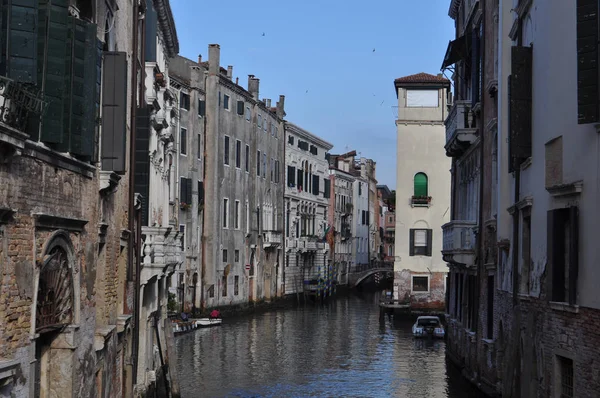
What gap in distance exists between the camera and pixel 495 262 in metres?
20.0

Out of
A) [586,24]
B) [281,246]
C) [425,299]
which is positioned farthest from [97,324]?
[281,246]

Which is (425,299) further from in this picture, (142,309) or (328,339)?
(142,309)

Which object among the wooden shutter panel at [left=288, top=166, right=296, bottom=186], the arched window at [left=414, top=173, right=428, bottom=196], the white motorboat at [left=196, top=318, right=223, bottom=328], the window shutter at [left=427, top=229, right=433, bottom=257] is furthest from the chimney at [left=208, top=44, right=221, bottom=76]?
the wooden shutter panel at [left=288, top=166, right=296, bottom=186]

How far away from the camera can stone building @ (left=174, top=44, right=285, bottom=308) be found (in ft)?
143

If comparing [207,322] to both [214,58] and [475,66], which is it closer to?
[214,58]

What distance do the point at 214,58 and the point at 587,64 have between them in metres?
37.2

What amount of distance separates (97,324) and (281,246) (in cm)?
4623

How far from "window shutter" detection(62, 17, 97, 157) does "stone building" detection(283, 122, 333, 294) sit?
1949 inches

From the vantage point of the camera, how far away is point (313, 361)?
31.2m

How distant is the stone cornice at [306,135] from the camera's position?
6162 cm

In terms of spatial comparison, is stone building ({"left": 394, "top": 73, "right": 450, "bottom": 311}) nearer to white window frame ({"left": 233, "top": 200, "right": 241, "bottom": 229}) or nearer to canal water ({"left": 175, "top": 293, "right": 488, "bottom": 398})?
canal water ({"left": 175, "top": 293, "right": 488, "bottom": 398})

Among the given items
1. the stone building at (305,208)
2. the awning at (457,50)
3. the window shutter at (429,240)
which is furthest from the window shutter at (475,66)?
the stone building at (305,208)

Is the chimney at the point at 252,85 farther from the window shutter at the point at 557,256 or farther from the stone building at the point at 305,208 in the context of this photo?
the window shutter at the point at 557,256

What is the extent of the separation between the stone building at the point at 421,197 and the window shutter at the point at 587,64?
36375 mm
